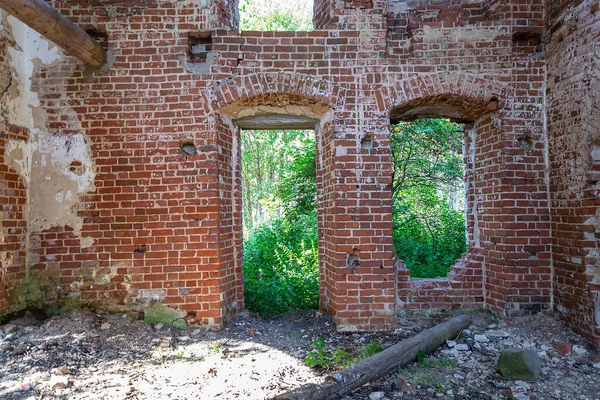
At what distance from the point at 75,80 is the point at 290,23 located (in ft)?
40.0

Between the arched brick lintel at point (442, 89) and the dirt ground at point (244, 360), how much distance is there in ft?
8.30

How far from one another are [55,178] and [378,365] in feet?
13.0

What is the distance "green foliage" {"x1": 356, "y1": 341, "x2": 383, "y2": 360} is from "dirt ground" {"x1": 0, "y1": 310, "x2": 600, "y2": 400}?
0.19 feet

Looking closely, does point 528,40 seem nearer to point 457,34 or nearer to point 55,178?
point 457,34

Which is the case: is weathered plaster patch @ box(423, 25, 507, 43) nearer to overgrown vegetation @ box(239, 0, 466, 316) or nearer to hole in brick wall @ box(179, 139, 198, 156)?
hole in brick wall @ box(179, 139, 198, 156)

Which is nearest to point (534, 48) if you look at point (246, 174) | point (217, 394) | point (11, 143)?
point (217, 394)

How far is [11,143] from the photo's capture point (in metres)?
4.34

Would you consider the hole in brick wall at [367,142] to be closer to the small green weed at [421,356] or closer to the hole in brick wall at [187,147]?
the hole in brick wall at [187,147]

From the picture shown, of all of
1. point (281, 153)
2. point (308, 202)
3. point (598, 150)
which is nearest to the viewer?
point (598, 150)

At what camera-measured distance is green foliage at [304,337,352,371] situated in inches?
145

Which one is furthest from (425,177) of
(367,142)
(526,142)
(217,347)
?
(217,347)

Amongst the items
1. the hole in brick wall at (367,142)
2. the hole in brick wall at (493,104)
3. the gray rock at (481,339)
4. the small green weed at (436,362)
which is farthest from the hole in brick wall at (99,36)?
the gray rock at (481,339)

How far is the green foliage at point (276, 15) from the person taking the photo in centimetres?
1465

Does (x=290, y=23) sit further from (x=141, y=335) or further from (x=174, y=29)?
(x=141, y=335)
